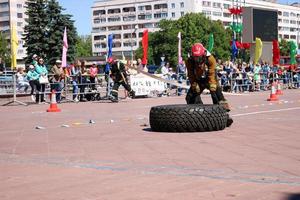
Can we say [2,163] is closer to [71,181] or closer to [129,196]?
[71,181]

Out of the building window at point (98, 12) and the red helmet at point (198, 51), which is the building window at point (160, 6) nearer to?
the building window at point (98, 12)

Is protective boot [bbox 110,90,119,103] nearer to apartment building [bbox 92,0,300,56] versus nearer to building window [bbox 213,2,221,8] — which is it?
apartment building [bbox 92,0,300,56]


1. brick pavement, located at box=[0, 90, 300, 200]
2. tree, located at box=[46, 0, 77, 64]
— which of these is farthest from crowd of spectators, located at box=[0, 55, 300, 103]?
tree, located at box=[46, 0, 77, 64]

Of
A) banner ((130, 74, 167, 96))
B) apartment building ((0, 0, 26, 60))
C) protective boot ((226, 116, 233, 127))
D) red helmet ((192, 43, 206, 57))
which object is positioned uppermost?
apartment building ((0, 0, 26, 60))

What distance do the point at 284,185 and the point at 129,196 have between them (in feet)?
5.17

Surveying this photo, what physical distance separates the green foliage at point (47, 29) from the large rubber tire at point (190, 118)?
174 ft

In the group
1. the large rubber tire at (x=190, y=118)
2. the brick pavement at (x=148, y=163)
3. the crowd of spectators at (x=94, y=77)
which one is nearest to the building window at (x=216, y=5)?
the crowd of spectators at (x=94, y=77)

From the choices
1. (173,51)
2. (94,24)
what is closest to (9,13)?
(94,24)

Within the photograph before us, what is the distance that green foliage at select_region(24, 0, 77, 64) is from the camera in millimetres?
63344

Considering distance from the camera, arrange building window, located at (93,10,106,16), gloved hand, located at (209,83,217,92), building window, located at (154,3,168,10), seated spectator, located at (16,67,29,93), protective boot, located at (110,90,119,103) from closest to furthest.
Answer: gloved hand, located at (209,83,217,92), protective boot, located at (110,90,119,103), seated spectator, located at (16,67,29,93), building window, located at (154,3,168,10), building window, located at (93,10,106,16)

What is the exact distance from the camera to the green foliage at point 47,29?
208 ft

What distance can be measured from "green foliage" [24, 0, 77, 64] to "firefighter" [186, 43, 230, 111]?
52.0 metres

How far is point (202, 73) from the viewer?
11586 millimetres

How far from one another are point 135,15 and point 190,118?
15576 cm
